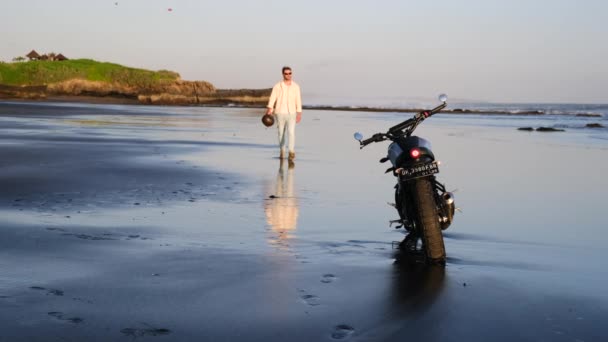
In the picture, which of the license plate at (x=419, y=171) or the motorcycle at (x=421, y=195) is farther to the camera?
the license plate at (x=419, y=171)

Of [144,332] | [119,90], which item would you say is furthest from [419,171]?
[119,90]

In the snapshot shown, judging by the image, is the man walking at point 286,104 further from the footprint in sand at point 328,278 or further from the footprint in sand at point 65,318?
the footprint in sand at point 65,318

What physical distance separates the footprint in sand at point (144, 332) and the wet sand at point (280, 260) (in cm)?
2

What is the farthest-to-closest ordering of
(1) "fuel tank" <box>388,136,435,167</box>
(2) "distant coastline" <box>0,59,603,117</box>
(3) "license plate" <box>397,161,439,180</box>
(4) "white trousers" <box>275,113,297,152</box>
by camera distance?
(2) "distant coastline" <box>0,59,603,117</box> → (4) "white trousers" <box>275,113,297,152</box> → (1) "fuel tank" <box>388,136,435,167</box> → (3) "license plate" <box>397,161,439,180</box>

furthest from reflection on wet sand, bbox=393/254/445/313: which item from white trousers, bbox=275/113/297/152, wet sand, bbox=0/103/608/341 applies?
white trousers, bbox=275/113/297/152

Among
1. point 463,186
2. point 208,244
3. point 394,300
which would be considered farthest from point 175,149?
point 394,300

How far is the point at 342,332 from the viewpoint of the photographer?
4199 millimetres

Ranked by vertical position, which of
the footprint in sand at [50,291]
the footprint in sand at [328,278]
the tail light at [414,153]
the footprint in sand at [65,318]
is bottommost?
the footprint in sand at [328,278]

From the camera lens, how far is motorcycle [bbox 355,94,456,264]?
624 centimetres

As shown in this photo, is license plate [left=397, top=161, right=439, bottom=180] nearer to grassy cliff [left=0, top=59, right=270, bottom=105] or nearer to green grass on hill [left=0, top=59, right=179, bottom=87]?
grassy cliff [left=0, top=59, right=270, bottom=105]

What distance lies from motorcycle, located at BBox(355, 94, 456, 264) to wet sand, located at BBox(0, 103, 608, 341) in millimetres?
273

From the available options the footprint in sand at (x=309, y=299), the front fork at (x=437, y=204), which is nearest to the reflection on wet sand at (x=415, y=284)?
the front fork at (x=437, y=204)

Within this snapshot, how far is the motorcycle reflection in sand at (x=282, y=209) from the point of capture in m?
7.38

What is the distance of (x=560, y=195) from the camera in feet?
36.3
